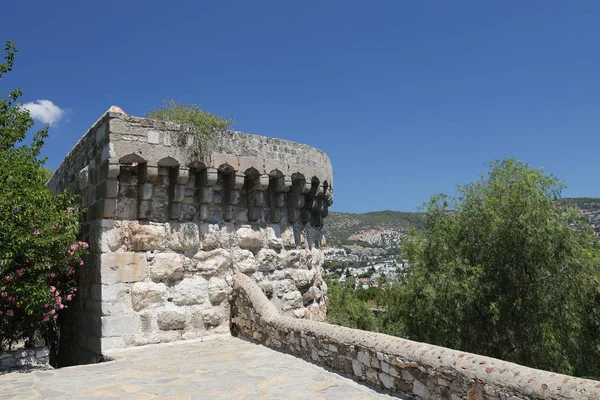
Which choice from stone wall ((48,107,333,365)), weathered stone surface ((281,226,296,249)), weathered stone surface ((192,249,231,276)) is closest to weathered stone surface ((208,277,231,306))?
stone wall ((48,107,333,365))

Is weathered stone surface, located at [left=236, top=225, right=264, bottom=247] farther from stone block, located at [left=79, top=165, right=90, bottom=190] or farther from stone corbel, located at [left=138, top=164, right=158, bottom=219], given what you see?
stone block, located at [left=79, top=165, right=90, bottom=190]

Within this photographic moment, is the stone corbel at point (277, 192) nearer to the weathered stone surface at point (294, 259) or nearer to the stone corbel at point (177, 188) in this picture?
the weathered stone surface at point (294, 259)

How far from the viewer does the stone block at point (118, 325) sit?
6.69 m

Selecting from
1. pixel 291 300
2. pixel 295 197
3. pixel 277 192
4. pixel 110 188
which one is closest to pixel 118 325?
pixel 110 188

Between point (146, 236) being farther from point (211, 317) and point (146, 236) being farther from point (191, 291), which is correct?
point (211, 317)

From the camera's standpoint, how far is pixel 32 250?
638 cm

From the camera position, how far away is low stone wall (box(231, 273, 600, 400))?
10.5ft

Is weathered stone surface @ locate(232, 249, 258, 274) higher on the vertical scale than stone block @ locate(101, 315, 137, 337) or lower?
higher

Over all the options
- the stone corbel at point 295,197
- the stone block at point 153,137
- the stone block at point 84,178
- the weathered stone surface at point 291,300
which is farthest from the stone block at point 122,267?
the stone corbel at point 295,197

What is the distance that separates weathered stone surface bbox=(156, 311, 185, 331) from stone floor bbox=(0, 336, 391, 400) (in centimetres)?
61

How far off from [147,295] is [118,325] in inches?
21.9

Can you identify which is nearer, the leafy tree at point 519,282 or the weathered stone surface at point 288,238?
the weathered stone surface at point 288,238

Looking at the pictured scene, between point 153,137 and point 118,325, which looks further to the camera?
point 153,137

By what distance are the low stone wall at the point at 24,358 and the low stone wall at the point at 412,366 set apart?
3.14 meters
